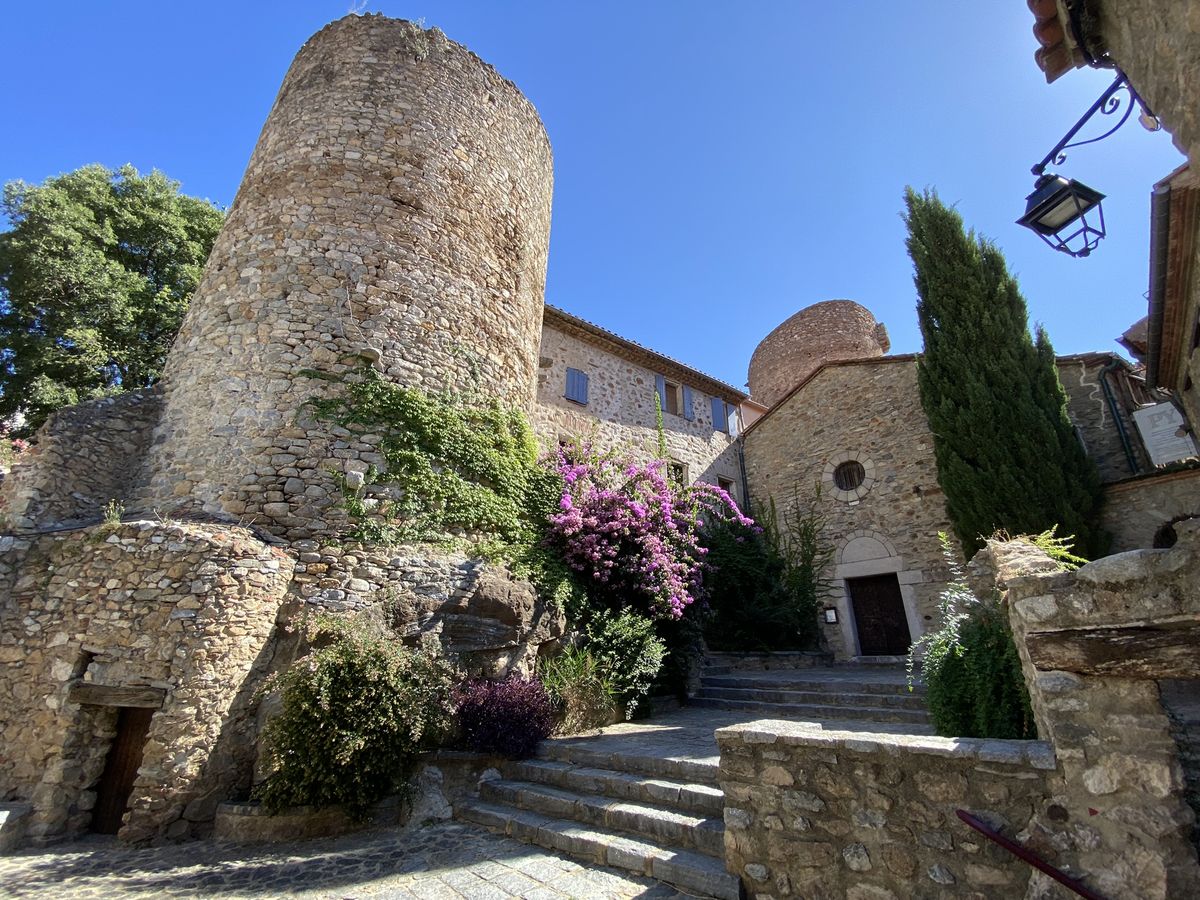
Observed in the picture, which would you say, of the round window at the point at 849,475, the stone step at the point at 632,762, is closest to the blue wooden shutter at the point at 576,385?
the round window at the point at 849,475

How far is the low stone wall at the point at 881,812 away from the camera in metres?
→ 2.71

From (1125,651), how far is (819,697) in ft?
18.9

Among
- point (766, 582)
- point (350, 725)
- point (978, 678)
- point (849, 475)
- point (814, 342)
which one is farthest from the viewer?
point (814, 342)

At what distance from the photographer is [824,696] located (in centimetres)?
764

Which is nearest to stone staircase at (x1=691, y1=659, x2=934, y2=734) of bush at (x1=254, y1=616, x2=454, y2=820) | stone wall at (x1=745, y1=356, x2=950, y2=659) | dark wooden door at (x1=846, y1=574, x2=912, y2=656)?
dark wooden door at (x1=846, y1=574, x2=912, y2=656)

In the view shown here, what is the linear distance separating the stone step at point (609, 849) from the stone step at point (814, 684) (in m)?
4.32

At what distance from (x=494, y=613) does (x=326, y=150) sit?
7.54 metres

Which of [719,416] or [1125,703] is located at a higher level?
[719,416]

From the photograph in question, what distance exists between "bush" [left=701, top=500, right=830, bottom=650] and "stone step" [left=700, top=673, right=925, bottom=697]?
1.60 m

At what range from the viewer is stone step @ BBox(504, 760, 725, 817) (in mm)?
4395

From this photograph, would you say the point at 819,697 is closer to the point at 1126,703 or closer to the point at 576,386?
the point at 1126,703

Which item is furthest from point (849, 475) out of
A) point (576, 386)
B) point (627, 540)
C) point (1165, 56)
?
point (1165, 56)

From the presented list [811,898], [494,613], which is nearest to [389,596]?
[494,613]

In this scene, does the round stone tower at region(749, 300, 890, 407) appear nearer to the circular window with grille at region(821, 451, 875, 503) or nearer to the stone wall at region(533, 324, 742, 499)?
the stone wall at region(533, 324, 742, 499)
